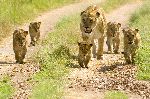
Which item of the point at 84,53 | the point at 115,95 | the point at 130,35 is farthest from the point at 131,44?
the point at 115,95

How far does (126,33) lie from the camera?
17.5 m

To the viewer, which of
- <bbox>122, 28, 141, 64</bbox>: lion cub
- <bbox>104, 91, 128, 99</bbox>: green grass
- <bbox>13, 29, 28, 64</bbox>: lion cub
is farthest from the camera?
<bbox>13, 29, 28, 64</bbox>: lion cub

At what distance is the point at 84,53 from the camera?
17.2 m

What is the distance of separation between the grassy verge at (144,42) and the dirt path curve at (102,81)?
0.26 m

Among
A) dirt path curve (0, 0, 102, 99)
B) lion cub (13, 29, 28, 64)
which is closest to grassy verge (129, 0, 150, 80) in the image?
dirt path curve (0, 0, 102, 99)

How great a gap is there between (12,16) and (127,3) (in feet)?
50.8

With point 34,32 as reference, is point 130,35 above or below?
above

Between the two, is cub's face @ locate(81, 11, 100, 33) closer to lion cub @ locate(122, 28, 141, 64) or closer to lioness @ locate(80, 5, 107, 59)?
lioness @ locate(80, 5, 107, 59)

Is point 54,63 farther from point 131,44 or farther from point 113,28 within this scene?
point 113,28

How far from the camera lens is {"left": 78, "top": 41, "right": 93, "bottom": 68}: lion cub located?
1708cm

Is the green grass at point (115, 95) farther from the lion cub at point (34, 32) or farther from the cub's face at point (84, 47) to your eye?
the lion cub at point (34, 32)

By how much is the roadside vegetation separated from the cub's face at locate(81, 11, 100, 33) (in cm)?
110

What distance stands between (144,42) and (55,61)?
5249 mm

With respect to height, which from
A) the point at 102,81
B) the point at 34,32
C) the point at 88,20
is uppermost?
the point at 88,20
